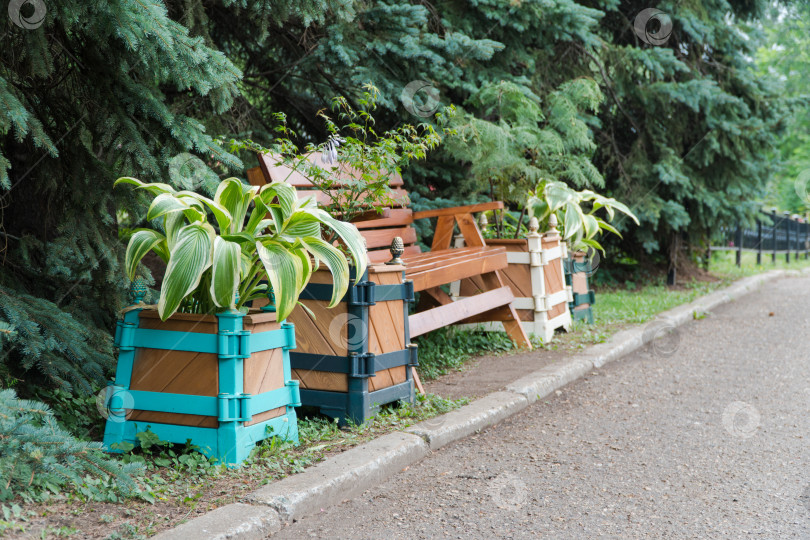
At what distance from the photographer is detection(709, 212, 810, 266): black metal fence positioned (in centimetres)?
1351

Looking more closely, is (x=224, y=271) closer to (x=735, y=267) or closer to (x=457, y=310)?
(x=457, y=310)

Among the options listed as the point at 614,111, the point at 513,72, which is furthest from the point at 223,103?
the point at 614,111

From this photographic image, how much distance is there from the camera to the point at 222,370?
2734 millimetres

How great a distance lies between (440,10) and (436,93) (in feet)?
2.70

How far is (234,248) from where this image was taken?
107 inches

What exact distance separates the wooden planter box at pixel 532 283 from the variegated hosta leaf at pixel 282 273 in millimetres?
2794

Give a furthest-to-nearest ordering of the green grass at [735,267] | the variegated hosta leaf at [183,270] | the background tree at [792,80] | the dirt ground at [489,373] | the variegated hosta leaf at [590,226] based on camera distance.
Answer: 1. the green grass at [735,267]
2. the background tree at [792,80]
3. the variegated hosta leaf at [590,226]
4. the dirt ground at [489,373]
5. the variegated hosta leaf at [183,270]

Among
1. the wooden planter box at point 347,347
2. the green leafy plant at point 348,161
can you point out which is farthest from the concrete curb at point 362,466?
the green leafy plant at point 348,161

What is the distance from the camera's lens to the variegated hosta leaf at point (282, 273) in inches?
106

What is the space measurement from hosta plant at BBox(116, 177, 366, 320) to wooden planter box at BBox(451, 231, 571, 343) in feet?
8.43

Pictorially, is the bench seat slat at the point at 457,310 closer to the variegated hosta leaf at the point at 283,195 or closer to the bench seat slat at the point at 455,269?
the bench seat slat at the point at 455,269

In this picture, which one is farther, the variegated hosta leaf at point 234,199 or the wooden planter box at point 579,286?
the wooden planter box at point 579,286

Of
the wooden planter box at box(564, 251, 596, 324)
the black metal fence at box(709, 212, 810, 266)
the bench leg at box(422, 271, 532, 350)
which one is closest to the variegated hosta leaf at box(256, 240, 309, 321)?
the bench leg at box(422, 271, 532, 350)

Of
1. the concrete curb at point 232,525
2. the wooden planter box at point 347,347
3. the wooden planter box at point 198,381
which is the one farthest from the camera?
the wooden planter box at point 347,347
